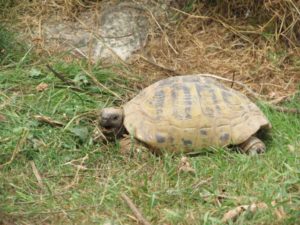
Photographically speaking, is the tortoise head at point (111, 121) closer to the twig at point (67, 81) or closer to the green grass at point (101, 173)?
the green grass at point (101, 173)

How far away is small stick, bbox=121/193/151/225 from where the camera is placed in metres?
3.90

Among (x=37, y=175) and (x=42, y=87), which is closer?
(x=37, y=175)

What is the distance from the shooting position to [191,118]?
4.89 metres

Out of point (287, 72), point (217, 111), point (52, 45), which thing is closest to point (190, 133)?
point (217, 111)

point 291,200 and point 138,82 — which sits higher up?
point 291,200

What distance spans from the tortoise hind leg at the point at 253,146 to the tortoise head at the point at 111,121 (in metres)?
0.91

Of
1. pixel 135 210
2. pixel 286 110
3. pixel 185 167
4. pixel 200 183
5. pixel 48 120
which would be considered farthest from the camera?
pixel 286 110

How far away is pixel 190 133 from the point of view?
15.9 ft

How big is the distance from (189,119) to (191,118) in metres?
0.02

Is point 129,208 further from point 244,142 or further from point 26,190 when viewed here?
point 244,142

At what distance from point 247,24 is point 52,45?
74.3 inches

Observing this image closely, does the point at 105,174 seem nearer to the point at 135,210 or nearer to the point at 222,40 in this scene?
the point at 135,210

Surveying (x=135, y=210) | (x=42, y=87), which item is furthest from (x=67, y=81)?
(x=135, y=210)

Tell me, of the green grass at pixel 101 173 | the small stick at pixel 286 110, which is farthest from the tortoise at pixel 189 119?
the small stick at pixel 286 110
